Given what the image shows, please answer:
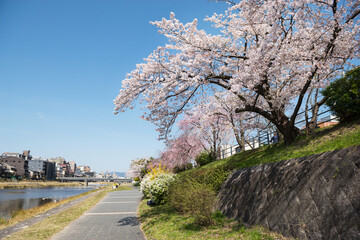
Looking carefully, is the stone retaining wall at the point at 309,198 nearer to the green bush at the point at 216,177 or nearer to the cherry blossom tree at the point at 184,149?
the green bush at the point at 216,177

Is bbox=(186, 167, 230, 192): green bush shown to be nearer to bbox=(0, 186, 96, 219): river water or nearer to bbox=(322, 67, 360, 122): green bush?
bbox=(322, 67, 360, 122): green bush

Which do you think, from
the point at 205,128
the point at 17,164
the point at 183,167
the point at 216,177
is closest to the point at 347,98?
the point at 216,177

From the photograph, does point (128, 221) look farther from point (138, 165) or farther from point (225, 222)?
point (138, 165)

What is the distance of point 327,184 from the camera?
5250 mm

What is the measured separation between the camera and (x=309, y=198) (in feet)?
17.9

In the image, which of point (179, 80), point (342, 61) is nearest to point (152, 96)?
point (179, 80)

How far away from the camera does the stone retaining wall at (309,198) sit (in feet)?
15.0

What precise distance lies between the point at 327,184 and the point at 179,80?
728cm

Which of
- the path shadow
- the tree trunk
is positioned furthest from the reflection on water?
the tree trunk

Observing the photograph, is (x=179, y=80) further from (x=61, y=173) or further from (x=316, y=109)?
(x=61, y=173)

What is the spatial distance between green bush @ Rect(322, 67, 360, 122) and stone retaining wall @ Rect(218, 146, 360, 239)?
4.91 meters

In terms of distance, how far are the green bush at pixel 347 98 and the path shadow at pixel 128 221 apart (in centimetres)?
1008

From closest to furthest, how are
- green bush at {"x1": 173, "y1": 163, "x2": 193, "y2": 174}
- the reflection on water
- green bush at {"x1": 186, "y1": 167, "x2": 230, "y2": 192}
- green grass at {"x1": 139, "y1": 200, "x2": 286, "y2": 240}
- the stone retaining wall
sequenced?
the stone retaining wall, green grass at {"x1": 139, "y1": 200, "x2": 286, "y2": 240}, green bush at {"x1": 186, "y1": 167, "x2": 230, "y2": 192}, the reflection on water, green bush at {"x1": 173, "y1": 163, "x2": 193, "y2": 174}

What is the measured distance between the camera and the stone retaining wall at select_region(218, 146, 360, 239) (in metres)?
4.58
